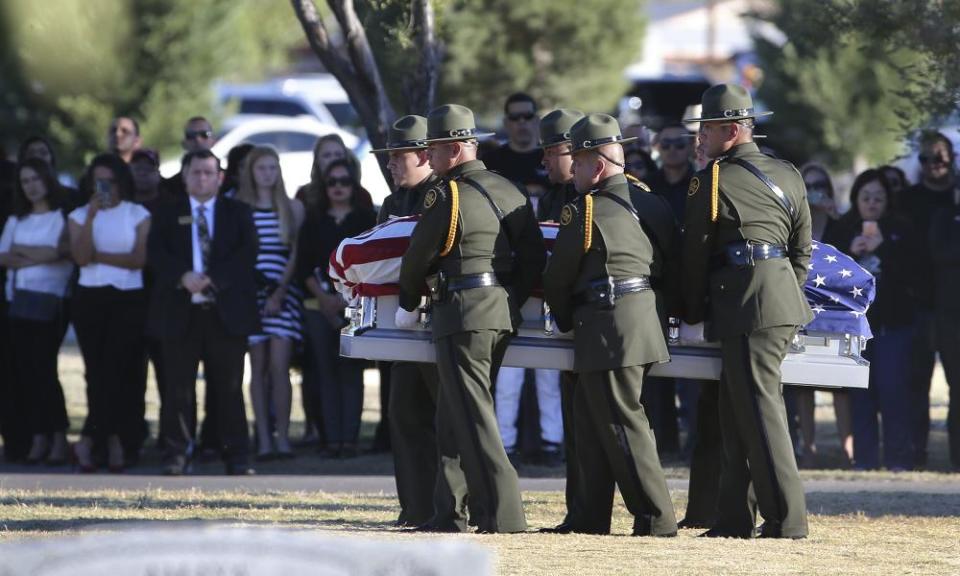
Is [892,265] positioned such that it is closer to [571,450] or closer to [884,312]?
[884,312]

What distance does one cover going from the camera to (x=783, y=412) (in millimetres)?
8586

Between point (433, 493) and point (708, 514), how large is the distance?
1.47 meters

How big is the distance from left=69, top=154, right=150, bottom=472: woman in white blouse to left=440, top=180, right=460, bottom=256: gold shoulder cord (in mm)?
4419

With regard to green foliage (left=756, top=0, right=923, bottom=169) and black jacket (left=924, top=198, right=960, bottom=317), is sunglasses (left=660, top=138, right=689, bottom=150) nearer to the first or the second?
black jacket (left=924, top=198, right=960, bottom=317)

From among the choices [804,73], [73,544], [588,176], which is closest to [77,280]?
[588,176]

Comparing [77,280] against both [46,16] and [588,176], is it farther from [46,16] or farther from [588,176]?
[46,16]

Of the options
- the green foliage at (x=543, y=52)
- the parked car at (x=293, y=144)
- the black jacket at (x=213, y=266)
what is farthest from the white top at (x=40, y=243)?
the green foliage at (x=543, y=52)

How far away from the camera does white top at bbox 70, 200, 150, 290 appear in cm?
1253

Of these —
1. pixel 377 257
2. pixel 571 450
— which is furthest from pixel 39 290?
pixel 571 450

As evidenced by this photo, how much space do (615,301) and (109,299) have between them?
5.28m

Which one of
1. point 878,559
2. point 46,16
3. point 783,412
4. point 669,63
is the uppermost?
point 669,63

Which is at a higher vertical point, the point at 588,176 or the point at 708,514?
the point at 588,176

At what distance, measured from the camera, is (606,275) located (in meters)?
8.48

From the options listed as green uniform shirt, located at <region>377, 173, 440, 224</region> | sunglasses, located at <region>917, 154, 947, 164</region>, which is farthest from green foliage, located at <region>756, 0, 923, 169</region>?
green uniform shirt, located at <region>377, 173, 440, 224</region>
